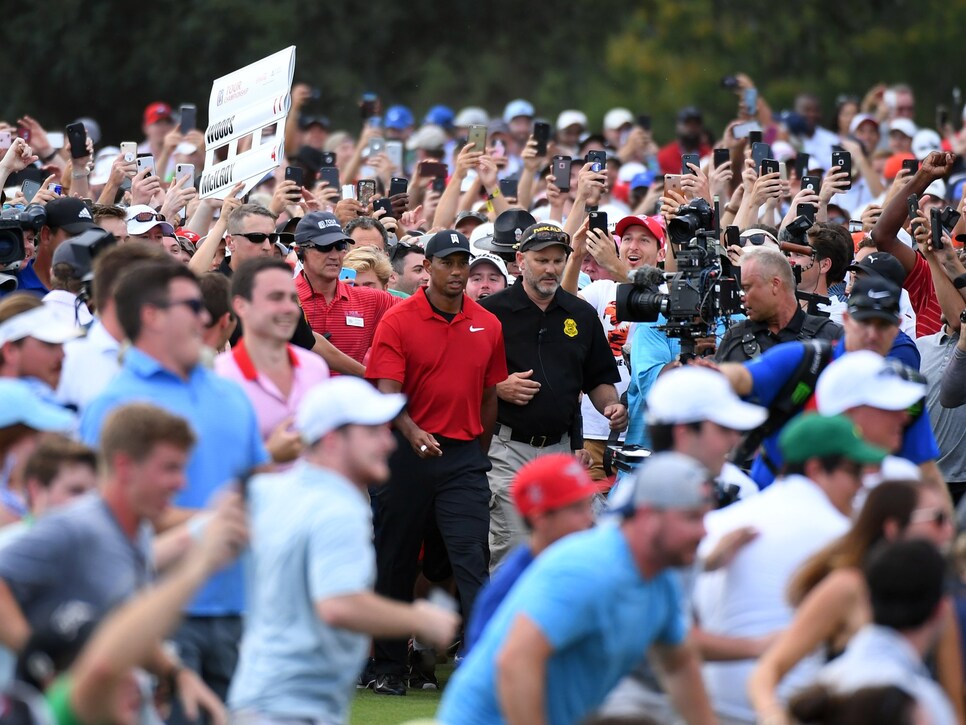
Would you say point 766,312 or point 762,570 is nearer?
point 762,570

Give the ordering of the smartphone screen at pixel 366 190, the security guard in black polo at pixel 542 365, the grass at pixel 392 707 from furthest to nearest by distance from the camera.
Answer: the smartphone screen at pixel 366 190 → the security guard in black polo at pixel 542 365 → the grass at pixel 392 707

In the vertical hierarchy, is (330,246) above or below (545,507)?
above

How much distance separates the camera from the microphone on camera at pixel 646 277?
9469mm

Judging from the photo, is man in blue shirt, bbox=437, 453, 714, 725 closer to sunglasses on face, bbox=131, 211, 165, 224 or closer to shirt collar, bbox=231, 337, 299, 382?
shirt collar, bbox=231, 337, 299, 382

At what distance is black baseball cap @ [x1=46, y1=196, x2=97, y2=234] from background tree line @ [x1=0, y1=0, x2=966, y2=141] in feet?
59.2

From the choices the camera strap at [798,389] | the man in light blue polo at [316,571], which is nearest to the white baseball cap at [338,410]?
the man in light blue polo at [316,571]

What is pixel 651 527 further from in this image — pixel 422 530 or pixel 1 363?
pixel 422 530

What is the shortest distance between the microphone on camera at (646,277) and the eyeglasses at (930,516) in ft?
11.3

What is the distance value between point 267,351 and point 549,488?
2.05m

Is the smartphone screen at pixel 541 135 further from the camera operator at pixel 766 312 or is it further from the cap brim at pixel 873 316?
the cap brim at pixel 873 316

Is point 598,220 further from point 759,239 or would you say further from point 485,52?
point 485,52

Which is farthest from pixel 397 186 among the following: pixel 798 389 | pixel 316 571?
pixel 316 571

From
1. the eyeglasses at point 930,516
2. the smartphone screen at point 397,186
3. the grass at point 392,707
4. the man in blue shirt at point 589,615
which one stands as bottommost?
the grass at point 392,707

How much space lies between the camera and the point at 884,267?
33.4 ft
